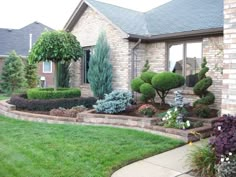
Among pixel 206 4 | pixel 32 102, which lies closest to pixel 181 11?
pixel 206 4

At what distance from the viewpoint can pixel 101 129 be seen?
24.5 ft

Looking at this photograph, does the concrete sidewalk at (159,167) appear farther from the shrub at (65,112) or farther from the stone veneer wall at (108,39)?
the stone veneer wall at (108,39)

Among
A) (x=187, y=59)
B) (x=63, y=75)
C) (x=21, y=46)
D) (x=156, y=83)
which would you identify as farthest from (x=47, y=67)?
(x=156, y=83)

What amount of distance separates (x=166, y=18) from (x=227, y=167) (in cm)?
914

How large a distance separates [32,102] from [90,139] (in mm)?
4693

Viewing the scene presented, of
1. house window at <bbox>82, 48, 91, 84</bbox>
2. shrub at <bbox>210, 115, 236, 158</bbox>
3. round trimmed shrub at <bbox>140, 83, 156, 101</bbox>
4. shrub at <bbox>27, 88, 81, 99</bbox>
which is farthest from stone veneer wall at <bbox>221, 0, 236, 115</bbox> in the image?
house window at <bbox>82, 48, 91, 84</bbox>

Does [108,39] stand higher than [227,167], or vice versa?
[108,39]

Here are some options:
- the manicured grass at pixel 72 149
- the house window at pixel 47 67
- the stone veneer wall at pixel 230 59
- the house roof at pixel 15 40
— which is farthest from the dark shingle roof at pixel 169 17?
the house roof at pixel 15 40

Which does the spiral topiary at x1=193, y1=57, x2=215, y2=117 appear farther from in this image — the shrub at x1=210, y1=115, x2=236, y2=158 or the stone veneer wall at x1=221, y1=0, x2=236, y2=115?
the shrub at x1=210, y1=115, x2=236, y2=158

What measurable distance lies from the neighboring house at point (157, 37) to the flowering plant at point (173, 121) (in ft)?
8.11

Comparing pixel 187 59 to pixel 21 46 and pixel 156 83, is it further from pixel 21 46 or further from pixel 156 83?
pixel 21 46

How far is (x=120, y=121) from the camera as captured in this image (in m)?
8.25

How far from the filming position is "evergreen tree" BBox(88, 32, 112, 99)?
38.0ft

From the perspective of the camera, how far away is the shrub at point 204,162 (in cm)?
448
